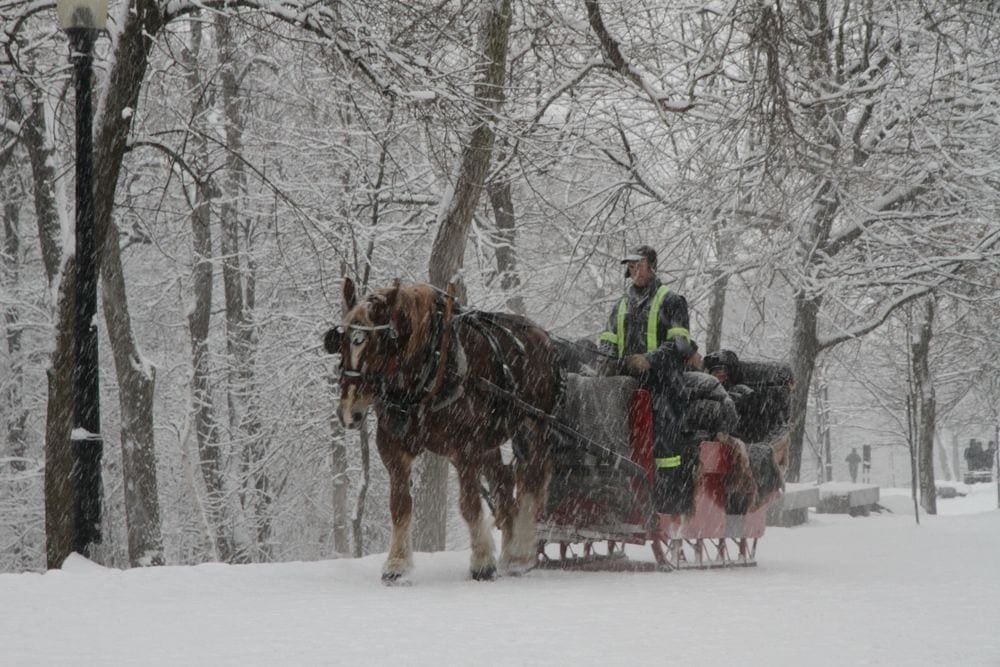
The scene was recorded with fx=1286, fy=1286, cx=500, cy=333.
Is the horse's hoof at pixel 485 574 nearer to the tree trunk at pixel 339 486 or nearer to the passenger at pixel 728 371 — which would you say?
the passenger at pixel 728 371

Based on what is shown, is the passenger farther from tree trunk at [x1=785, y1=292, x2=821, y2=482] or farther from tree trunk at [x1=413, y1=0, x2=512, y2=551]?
tree trunk at [x1=785, y1=292, x2=821, y2=482]

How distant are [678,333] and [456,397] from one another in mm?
2078

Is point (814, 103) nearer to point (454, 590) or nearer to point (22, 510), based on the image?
point (454, 590)

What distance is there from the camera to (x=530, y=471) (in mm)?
8742

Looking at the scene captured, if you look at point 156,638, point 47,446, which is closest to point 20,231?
point 47,446

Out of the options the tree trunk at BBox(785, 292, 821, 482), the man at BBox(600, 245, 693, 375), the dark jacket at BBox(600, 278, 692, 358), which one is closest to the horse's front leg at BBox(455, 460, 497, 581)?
the man at BBox(600, 245, 693, 375)

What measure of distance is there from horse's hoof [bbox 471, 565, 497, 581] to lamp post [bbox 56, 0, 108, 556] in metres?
2.54

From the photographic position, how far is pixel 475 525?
26.7 feet

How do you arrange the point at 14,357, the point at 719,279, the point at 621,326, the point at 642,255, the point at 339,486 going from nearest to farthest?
the point at 642,255 → the point at 621,326 → the point at 719,279 → the point at 339,486 → the point at 14,357

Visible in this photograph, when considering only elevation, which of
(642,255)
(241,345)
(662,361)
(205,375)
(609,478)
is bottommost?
(609,478)

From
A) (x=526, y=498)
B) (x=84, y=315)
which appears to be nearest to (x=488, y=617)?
(x=526, y=498)

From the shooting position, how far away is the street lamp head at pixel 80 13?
28.9 ft

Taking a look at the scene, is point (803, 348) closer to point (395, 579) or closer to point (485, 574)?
point (485, 574)

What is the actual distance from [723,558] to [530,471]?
215 cm
